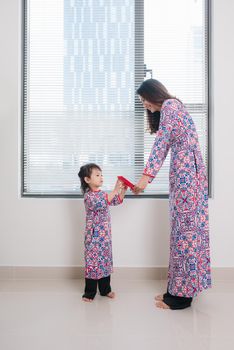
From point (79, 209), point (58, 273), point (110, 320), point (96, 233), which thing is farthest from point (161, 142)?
point (58, 273)

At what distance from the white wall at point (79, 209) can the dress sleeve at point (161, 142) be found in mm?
602

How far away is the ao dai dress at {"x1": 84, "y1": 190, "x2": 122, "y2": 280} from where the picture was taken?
2.03 m

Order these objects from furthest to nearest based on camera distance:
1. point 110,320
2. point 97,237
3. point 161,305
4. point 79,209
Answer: point 79,209, point 97,237, point 161,305, point 110,320

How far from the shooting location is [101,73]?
8.18 ft

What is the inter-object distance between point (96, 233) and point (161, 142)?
0.70 meters

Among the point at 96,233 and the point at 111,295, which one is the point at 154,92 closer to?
the point at 96,233

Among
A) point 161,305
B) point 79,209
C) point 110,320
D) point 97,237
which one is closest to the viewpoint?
point 110,320

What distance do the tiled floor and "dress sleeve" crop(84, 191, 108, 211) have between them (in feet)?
1.90

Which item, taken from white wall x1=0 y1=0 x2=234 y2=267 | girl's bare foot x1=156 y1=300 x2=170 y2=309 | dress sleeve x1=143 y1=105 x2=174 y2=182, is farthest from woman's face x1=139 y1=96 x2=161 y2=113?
girl's bare foot x1=156 y1=300 x2=170 y2=309

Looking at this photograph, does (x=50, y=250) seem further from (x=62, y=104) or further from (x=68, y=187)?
(x=62, y=104)

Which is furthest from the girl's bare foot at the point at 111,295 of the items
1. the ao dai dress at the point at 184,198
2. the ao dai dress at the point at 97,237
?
the ao dai dress at the point at 184,198

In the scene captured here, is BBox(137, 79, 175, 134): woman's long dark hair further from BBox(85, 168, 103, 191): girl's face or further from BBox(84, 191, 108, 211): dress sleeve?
BBox(84, 191, 108, 211): dress sleeve
